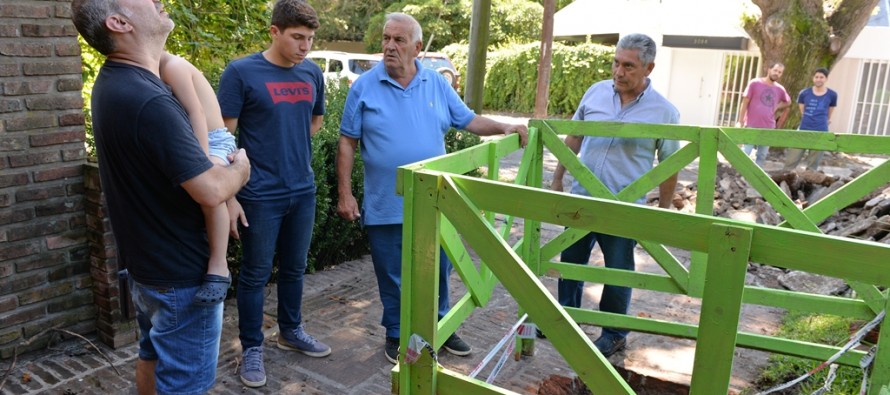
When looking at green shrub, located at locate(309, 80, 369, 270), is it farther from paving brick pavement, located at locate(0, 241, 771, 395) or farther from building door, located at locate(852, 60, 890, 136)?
building door, located at locate(852, 60, 890, 136)

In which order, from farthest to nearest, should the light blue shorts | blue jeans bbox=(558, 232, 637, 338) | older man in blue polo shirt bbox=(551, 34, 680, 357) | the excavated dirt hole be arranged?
blue jeans bbox=(558, 232, 637, 338) < older man in blue polo shirt bbox=(551, 34, 680, 357) < the excavated dirt hole < the light blue shorts

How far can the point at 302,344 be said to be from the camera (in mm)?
3953

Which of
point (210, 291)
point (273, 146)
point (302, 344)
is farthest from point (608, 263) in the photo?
point (210, 291)

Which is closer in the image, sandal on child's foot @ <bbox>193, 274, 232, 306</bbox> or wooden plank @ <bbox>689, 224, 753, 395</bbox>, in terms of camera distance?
wooden plank @ <bbox>689, 224, 753, 395</bbox>

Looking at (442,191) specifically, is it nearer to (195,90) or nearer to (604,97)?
(195,90)

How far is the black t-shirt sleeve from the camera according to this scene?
2094 mm

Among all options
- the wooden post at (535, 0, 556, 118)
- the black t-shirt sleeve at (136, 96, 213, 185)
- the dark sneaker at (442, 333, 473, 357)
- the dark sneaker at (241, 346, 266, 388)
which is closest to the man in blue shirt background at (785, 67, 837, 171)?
the wooden post at (535, 0, 556, 118)

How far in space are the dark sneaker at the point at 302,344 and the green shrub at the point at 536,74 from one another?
17075mm

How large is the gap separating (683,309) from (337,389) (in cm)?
285

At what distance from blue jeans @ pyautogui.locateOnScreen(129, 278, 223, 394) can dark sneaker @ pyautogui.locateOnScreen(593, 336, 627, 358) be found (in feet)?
7.85

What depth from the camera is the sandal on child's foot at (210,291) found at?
237 centimetres

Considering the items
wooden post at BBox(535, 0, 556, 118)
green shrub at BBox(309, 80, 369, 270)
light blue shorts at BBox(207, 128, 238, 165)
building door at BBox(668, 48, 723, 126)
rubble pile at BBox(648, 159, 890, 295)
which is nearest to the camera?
light blue shorts at BBox(207, 128, 238, 165)

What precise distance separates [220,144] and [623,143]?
2.28 metres

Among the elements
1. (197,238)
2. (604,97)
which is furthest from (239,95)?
(604,97)
